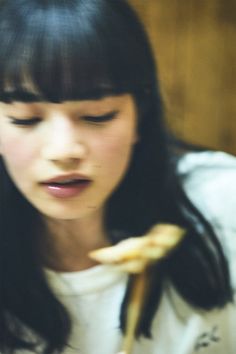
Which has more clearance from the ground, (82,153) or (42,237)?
(82,153)

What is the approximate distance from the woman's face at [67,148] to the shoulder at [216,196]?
6.8 inches

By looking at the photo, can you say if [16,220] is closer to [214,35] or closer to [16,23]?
[16,23]

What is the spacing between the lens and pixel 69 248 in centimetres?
77

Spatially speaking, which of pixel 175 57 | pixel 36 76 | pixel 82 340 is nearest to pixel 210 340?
pixel 82 340

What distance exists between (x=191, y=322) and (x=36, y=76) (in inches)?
15.8

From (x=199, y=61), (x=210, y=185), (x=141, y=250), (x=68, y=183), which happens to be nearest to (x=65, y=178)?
(x=68, y=183)

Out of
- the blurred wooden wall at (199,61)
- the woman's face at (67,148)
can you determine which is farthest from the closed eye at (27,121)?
the blurred wooden wall at (199,61)

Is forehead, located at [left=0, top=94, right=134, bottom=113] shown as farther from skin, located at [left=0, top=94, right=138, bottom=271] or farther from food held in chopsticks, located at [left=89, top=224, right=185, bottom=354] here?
food held in chopsticks, located at [left=89, top=224, right=185, bottom=354]

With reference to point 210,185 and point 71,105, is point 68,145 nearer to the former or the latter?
point 71,105

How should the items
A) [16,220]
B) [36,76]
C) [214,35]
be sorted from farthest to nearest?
[214,35] < [16,220] < [36,76]

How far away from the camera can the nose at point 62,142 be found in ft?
1.98

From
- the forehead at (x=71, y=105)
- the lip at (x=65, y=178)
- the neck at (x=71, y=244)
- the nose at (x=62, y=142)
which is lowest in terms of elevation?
the neck at (x=71, y=244)

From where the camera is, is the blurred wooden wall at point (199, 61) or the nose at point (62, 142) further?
the blurred wooden wall at point (199, 61)

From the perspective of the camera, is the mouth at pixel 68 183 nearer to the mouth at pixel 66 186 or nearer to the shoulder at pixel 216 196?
the mouth at pixel 66 186
